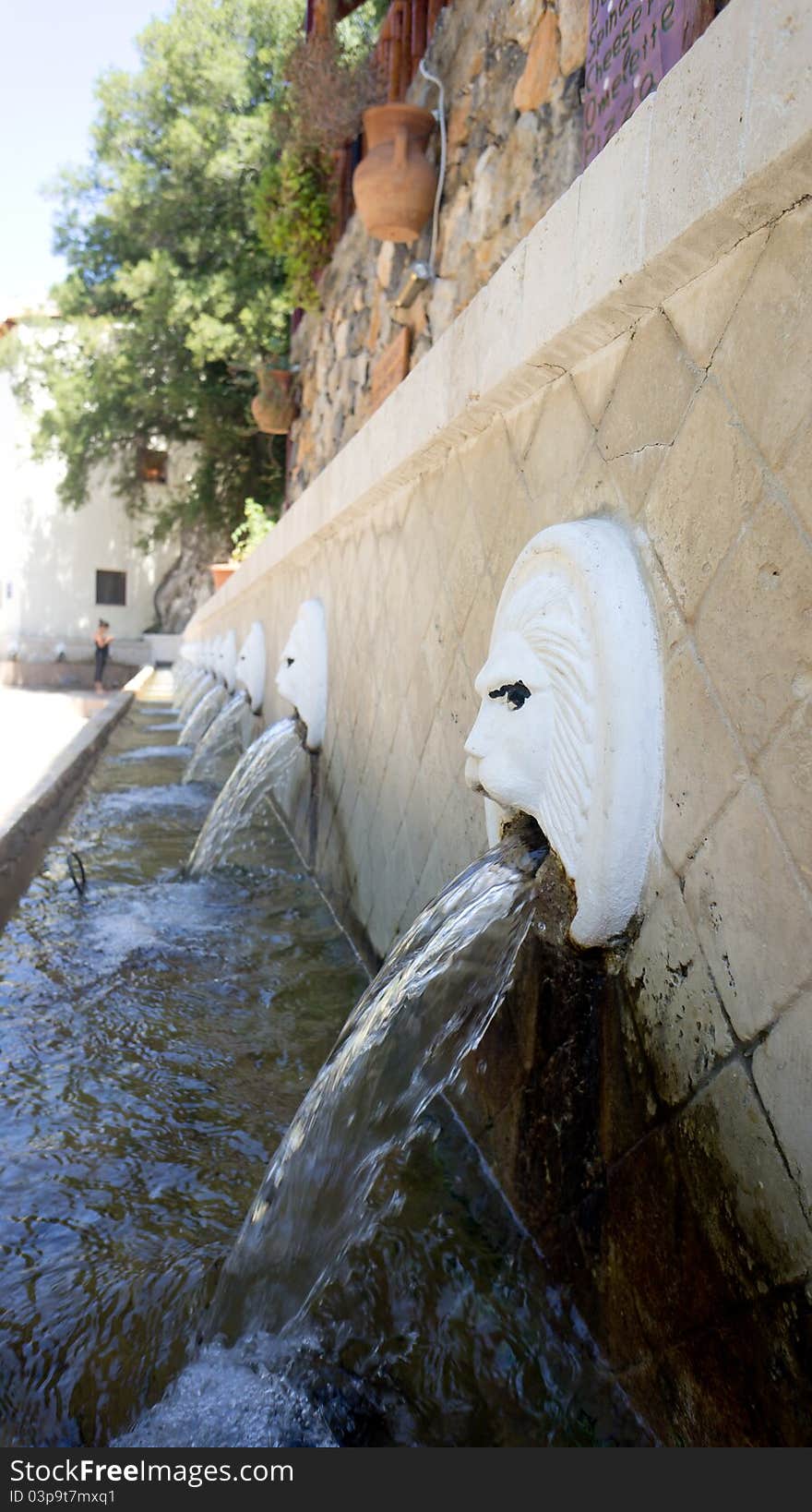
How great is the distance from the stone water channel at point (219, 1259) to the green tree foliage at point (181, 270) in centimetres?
1345

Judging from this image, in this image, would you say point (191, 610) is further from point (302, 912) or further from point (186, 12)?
point (302, 912)

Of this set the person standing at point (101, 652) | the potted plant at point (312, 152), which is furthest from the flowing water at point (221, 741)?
the person standing at point (101, 652)

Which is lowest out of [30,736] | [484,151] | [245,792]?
[30,736]

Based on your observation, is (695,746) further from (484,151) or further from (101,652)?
(101,652)

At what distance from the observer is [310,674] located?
3.26 m

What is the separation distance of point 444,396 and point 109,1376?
60.4 inches

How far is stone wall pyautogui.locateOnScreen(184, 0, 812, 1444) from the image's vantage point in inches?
34.0

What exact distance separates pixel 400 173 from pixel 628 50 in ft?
8.19

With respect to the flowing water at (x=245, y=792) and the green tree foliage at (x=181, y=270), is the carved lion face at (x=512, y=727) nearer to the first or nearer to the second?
the flowing water at (x=245, y=792)

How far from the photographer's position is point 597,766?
1114 millimetres

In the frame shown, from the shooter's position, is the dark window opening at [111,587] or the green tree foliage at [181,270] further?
the dark window opening at [111,587]

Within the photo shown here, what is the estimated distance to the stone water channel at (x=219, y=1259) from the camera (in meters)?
1.13

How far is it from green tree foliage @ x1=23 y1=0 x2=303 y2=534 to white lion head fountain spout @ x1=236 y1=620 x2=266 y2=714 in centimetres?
1020

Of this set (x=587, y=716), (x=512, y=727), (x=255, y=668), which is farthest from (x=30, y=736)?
(x=587, y=716)
